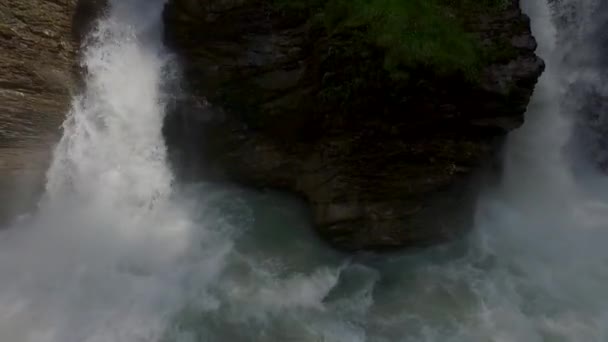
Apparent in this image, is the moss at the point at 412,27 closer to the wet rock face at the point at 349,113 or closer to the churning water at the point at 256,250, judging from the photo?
the wet rock face at the point at 349,113

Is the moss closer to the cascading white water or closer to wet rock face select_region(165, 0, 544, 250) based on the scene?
wet rock face select_region(165, 0, 544, 250)

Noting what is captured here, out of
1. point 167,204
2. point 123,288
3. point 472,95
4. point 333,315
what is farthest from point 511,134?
point 123,288

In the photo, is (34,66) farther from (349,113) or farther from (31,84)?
(349,113)

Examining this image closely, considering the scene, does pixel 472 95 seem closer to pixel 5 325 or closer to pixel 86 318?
pixel 86 318

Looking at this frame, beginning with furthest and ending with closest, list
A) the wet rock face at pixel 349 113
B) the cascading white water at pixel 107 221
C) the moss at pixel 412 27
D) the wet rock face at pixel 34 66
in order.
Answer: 1. the wet rock face at pixel 34 66
2. the wet rock face at pixel 349 113
3. the moss at pixel 412 27
4. the cascading white water at pixel 107 221

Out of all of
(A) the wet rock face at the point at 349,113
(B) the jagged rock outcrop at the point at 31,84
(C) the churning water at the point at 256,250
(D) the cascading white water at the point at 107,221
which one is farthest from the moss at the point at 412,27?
(B) the jagged rock outcrop at the point at 31,84
